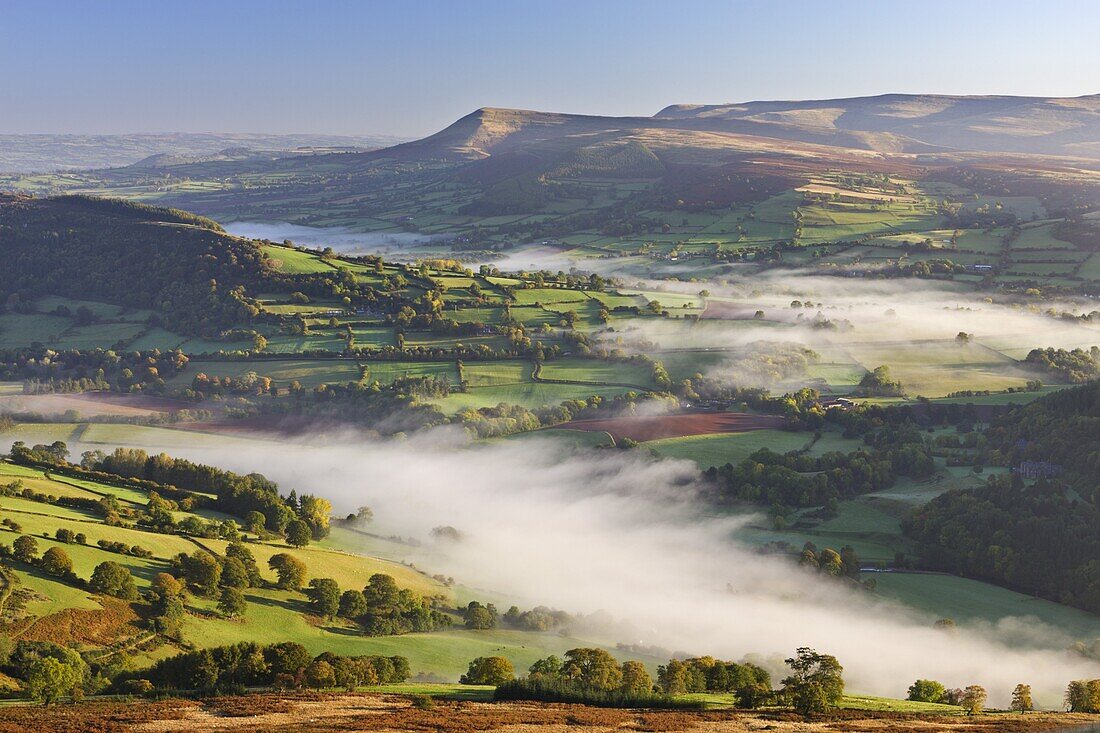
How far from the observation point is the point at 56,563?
57781mm

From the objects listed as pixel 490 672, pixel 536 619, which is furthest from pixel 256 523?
pixel 490 672

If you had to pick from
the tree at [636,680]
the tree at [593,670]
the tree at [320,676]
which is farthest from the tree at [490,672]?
the tree at [320,676]

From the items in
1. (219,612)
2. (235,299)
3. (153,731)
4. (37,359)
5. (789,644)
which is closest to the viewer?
(153,731)

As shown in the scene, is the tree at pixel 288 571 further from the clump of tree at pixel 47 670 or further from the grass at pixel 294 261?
the grass at pixel 294 261

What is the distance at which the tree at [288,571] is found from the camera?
65625 mm

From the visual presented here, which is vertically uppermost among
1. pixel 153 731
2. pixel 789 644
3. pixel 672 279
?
pixel 672 279

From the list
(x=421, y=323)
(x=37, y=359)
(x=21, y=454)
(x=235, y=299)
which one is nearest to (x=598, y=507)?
(x=21, y=454)

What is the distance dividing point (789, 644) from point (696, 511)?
24724 mm

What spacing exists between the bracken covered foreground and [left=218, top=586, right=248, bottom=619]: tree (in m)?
13.7

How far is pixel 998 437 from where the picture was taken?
96625mm

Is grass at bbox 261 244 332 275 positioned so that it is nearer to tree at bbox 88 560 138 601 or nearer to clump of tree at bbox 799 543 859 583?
clump of tree at bbox 799 543 859 583

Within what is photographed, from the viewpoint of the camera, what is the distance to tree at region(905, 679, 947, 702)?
5328 centimetres

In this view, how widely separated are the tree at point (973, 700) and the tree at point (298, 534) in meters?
45.4

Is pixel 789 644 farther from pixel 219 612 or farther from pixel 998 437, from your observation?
pixel 998 437
